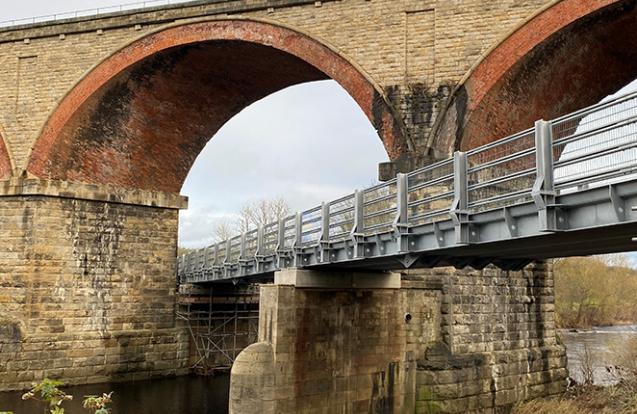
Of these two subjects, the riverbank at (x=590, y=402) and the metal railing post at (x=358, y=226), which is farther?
the riverbank at (x=590, y=402)

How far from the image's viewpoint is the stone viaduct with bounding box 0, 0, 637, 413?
1362 centimetres

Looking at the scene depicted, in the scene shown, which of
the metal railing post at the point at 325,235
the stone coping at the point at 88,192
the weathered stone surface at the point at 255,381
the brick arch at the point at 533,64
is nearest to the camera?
the metal railing post at the point at 325,235

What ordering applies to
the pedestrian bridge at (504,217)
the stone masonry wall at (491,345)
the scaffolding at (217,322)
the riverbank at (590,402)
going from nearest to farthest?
the pedestrian bridge at (504,217) → the stone masonry wall at (491,345) → the riverbank at (590,402) → the scaffolding at (217,322)

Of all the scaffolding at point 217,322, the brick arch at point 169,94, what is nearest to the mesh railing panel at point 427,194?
the brick arch at point 169,94

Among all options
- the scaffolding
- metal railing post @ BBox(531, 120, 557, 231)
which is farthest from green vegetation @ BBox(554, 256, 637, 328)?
metal railing post @ BBox(531, 120, 557, 231)

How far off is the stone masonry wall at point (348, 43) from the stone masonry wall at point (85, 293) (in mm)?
2629

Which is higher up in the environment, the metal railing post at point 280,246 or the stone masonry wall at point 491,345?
the metal railing post at point 280,246

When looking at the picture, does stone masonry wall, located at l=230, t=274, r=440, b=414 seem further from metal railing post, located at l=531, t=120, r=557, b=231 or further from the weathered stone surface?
metal railing post, located at l=531, t=120, r=557, b=231

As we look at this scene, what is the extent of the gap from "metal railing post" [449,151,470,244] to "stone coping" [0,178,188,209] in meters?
15.7

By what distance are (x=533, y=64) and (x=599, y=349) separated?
19.7 metres

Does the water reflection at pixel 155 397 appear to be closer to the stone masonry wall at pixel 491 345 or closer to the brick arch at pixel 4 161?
the stone masonry wall at pixel 491 345

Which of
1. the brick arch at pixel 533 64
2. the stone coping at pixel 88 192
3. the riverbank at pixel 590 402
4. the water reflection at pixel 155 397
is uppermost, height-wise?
the brick arch at pixel 533 64

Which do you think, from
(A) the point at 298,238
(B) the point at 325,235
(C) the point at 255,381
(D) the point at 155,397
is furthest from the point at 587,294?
(C) the point at 255,381

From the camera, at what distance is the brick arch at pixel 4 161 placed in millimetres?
20656
